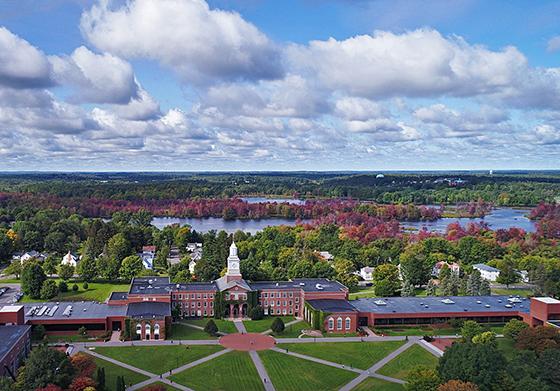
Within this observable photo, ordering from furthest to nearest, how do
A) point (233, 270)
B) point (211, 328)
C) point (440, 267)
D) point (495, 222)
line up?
point (495, 222) → point (440, 267) → point (233, 270) → point (211, 328)

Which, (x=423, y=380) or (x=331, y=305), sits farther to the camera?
(x=331, y=305)

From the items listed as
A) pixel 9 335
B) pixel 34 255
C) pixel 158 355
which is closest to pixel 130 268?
pixel 34 255

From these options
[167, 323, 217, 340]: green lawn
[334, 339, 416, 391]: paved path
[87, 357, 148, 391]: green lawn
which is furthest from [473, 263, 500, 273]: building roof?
[87, 357, 148, 391]: green lawn

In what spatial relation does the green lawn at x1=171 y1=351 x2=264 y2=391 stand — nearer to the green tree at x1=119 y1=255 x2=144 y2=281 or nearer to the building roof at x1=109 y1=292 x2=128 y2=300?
the building roof at x1=109 y1=292 x2=128 y2=300

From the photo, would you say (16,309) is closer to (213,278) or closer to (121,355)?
(121,355)

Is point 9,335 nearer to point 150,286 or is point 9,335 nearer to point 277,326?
point 150,286
